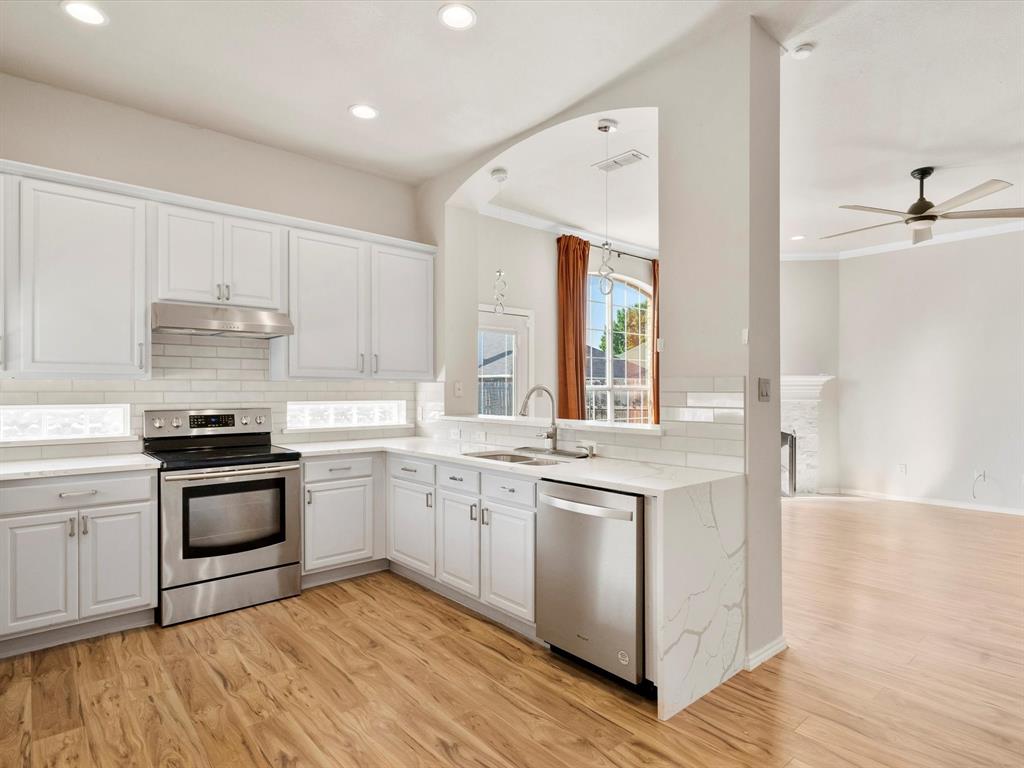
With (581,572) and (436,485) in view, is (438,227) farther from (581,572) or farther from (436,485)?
(581,572)

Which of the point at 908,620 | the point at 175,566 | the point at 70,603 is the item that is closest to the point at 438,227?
the point at 175,566

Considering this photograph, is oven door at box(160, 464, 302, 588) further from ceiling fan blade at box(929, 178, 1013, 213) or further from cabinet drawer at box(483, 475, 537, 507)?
ceiling fan blade at box(929, 178, 1013, 213)

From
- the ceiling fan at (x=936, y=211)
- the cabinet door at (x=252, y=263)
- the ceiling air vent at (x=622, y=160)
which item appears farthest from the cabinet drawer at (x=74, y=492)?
the ceiling fan at (x=936, y=211)

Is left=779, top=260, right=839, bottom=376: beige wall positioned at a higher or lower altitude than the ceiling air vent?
lower

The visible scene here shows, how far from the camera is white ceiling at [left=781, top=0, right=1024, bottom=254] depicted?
8.86ft

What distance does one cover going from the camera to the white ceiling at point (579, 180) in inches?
147

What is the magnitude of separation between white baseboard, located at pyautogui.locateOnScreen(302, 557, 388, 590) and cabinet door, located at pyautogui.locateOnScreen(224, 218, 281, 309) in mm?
1774

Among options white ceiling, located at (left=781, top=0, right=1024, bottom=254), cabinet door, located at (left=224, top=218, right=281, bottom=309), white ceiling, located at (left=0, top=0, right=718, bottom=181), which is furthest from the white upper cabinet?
white ceiling, located at (left=781, top=0, right=1024, bottom=254)

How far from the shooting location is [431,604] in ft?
11.2

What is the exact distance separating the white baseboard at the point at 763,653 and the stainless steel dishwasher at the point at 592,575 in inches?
24.7

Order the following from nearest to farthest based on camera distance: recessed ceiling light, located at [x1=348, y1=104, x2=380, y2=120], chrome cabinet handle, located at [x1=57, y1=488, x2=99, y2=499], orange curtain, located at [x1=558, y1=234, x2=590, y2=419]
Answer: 1. chrome cabinet handle, located at [x1=57, y1=488, x2=99, y2=499]
2. recessed ceiling light, located at [x1=348, y1=104, x2=380, y2=120]
3. orange curtain, located at [x1=558, y1=234, x2=590, y2=419]

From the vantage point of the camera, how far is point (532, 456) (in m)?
3.48

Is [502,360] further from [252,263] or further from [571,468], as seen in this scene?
[571,468]

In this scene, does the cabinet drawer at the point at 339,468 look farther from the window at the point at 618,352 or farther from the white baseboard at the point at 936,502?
the white baseboard at the point at 936,502
